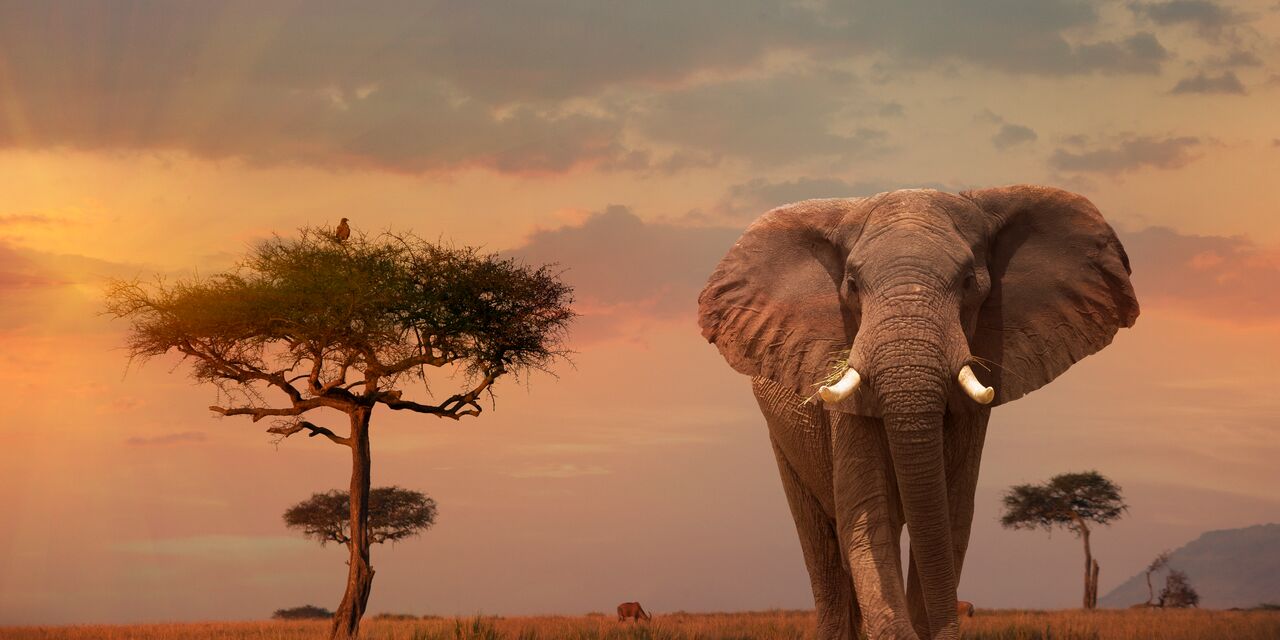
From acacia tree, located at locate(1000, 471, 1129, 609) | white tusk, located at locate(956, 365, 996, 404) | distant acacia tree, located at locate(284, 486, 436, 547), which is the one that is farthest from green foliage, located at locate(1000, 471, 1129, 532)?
white tusk, located at locate(956, 365, 996, 404)

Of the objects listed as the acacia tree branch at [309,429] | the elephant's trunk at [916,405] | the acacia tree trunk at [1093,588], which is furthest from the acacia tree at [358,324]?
the acacia tree trunk at [1093,588]

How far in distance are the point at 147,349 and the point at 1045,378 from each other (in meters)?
16.7

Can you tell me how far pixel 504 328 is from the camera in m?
20.9

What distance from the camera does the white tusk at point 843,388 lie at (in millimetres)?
8461

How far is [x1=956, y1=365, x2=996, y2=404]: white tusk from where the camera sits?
822 cm

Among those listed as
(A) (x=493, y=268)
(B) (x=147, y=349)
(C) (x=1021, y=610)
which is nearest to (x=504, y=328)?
(A) (x=493, y=268)

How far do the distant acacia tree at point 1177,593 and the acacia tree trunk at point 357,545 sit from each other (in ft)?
99.9

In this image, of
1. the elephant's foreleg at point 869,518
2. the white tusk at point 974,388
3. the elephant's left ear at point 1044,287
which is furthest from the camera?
the elephant's left ear at point 1044,287

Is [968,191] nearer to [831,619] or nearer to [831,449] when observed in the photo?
[831,449]

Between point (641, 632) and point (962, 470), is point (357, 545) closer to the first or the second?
point (641, 632)

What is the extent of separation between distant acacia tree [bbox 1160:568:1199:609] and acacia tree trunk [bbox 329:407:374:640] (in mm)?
30447

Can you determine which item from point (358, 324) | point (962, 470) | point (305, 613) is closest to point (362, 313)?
point (358, 324)

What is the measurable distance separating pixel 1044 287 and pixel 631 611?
17.6m

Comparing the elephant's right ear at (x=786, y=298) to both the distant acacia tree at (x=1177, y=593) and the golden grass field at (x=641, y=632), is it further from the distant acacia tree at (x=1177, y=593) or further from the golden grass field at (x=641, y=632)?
the distant acacia tree at (x=1177, y=593)
